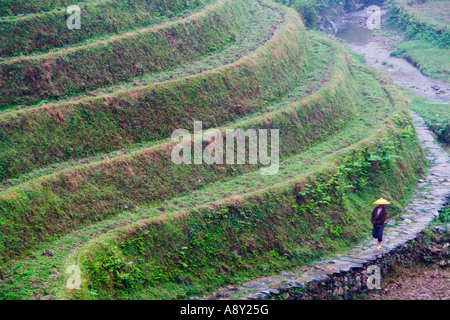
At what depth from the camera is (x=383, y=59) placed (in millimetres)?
43281

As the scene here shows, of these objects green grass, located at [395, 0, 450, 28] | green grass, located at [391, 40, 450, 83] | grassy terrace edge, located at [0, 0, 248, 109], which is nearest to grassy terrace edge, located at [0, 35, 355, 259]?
grassy terrace edge, located at [0, 0, 248, 109]

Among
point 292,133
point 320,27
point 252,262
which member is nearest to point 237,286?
point 252,262

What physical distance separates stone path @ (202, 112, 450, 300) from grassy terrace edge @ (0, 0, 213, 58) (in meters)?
14.0

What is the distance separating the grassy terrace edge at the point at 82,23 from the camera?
22188mm

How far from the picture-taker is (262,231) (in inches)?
720

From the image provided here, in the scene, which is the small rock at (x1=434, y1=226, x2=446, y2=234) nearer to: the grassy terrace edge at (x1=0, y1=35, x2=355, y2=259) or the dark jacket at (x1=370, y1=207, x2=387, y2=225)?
the dark jacket at (x1=370, y1=207, x2=387, y2=225)

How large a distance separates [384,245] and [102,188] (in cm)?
1077

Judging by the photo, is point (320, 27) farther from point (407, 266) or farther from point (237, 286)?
point (237, 286)

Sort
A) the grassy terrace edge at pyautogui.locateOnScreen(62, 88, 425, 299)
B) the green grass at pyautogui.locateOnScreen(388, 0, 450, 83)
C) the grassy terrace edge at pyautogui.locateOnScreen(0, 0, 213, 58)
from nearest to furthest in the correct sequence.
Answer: the grassy terrace edge at pyautogui.locateOnScreen(62, 88, 425, 299) < the grassy terrace edge at pyautogui.locateOnScreen(0, 0, 213, 58) < the green grass at pyautogui.locateOnScreen(388, 0, 450, 83)

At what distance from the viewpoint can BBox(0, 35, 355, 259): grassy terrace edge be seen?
16.1 meters

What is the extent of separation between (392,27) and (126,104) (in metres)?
39.0

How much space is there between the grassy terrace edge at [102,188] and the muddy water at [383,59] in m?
18.4

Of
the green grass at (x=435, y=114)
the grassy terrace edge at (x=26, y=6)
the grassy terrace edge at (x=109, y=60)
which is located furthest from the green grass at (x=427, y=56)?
the grassy terrace edge at (x=26, y=6)

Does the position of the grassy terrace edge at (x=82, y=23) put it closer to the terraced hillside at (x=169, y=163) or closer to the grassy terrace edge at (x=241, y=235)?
the terraced hillside at (x=169, y=163)
